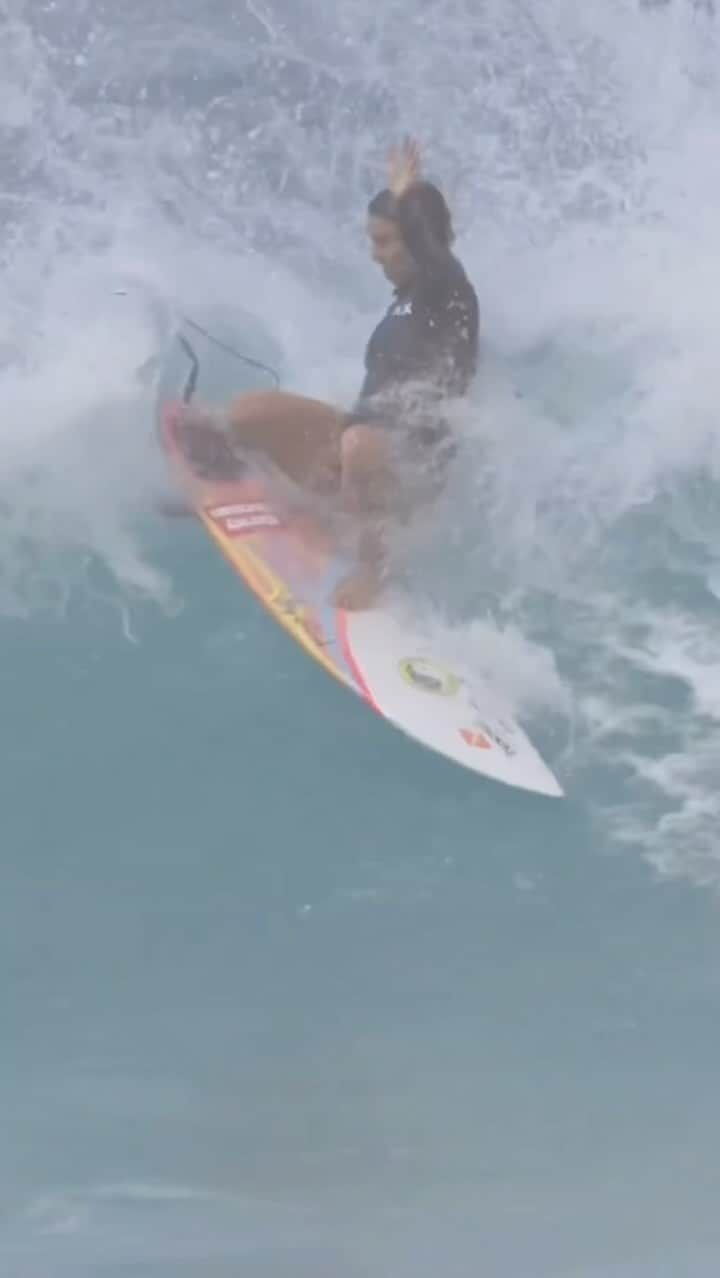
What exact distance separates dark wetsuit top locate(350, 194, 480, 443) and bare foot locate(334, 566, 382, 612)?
8.1 inches

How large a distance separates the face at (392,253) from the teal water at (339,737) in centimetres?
Answer: 10

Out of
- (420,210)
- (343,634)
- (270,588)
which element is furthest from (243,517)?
(420,210)

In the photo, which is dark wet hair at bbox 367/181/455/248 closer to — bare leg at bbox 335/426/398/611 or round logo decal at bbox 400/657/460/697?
bare leg at bbox 335/426/398/611

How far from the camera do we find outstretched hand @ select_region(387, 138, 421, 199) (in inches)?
113

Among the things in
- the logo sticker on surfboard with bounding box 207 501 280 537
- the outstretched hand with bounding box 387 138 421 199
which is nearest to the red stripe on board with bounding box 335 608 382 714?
the logo sticker on surfboard with bounding box 207 501 280 537

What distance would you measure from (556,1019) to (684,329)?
3.30ft

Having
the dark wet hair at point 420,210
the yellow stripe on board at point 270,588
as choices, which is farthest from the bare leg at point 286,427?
the dark wet hair at point 420,210

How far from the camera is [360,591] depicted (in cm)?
282

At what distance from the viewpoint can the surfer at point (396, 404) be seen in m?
2.82

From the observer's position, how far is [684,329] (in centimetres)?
293

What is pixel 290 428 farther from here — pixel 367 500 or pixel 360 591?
pixel 360 591

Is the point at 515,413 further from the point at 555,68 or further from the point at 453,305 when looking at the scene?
the point at 555,68

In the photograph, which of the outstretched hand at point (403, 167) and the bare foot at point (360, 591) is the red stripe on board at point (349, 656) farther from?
the outstretched hand at point (403, 167)

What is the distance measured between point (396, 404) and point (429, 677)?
39 centimetres
